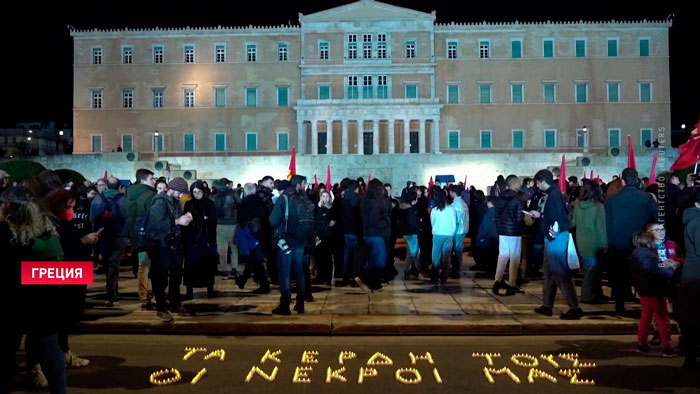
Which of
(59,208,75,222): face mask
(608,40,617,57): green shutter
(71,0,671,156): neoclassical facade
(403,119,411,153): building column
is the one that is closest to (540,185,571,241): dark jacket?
(59,208,75,222): face mask

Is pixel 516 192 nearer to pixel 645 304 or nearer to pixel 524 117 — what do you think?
pixel 645 304

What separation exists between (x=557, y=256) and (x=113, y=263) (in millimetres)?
6069

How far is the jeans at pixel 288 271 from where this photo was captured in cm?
901

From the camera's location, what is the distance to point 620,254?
30.8 ft

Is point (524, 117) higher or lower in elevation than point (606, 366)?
higher

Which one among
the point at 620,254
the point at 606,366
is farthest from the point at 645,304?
the point at 620,254

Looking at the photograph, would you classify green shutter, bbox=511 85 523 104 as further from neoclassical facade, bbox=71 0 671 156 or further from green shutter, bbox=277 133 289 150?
green shutter, bbox=277 133 289 150

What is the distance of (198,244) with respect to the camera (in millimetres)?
10320

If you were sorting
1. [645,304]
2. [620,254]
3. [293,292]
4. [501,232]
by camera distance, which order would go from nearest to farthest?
[645,304]
[620,254]
[501,232]
[293,292]

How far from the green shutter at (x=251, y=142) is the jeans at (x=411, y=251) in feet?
143

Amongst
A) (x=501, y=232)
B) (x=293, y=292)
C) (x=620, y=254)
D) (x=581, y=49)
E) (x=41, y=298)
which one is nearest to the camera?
(x=41, y=298)

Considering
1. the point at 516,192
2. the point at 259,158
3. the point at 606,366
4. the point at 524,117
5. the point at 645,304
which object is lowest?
the point at 606,366

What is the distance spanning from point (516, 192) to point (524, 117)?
46.5 m

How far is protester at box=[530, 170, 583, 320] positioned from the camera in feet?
28.7
